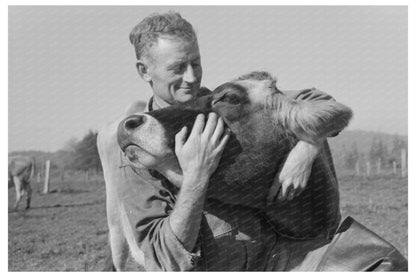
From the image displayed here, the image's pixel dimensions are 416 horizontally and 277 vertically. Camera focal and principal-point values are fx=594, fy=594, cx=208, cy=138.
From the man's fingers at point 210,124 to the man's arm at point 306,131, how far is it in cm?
31

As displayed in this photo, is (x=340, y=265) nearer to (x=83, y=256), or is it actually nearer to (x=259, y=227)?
(x=259, y=227)

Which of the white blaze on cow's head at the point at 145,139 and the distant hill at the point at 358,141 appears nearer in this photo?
the white blaze on cow's head at the point at 145,139

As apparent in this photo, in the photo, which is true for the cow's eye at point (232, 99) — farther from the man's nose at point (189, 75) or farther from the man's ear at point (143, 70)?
the man's ear at point (143, 70)

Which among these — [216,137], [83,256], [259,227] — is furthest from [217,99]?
[83,256]

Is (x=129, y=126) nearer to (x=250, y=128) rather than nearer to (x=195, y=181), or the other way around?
(x=195, y=181)

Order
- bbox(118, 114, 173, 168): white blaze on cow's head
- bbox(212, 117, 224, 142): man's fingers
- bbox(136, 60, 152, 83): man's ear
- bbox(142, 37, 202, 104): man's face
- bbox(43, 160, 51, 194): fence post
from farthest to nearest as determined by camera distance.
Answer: bbox(43, 160, 51, 194): fence post → bbox(136, 60, 152, 83): man's ear → bbox(142, 37, 202, 104): man's face → bbox(212, 117, 224, 142): man's fingers → bbox(118, 114, 173, 168): white blaze on cow's head

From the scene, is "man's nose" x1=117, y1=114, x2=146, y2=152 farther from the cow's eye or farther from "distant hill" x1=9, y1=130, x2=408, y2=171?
"distant hill" x1=9, y1=130, x2=408, y2=171

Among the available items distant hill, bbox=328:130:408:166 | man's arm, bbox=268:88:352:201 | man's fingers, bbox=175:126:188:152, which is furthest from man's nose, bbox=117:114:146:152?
distant hill, bbox=328:130:408:166

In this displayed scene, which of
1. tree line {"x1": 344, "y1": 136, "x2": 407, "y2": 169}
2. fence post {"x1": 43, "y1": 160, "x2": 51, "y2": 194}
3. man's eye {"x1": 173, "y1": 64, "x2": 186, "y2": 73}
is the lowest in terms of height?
fence post {"x1": 43, "y1": 160, "x2": 51, "y2": 194}

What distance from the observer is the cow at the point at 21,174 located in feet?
11.5

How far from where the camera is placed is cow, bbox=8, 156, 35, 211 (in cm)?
350

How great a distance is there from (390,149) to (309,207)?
1.51 m

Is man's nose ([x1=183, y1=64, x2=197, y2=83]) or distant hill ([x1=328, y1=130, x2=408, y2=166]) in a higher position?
man's nose ([x1=183, y1=64, x2=197, y2=83])

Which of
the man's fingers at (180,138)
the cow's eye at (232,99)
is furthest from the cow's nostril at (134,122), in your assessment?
the cow's eye at (232,99)
